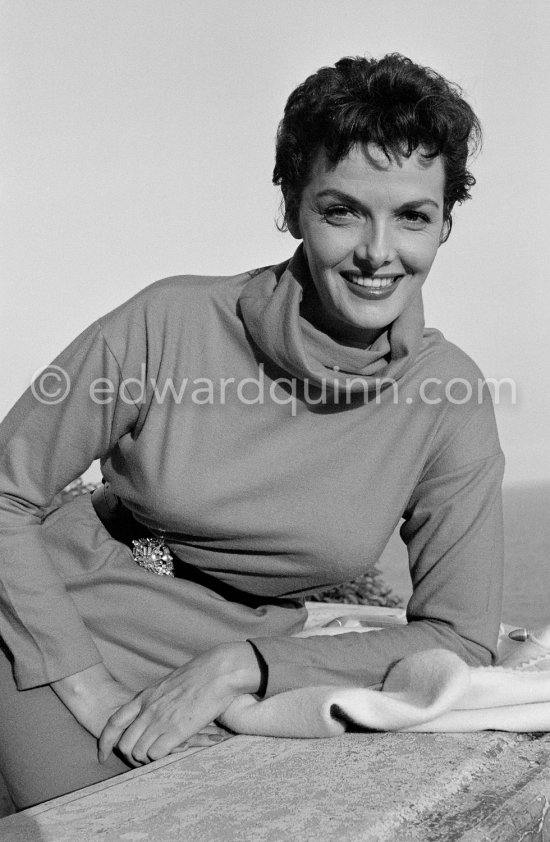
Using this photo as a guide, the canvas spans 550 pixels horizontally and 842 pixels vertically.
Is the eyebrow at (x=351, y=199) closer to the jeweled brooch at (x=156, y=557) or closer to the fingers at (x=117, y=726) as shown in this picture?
the jeweled brooch at (x=156, y=557)

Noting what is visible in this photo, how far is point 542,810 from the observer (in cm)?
160

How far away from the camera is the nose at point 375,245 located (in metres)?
1.86

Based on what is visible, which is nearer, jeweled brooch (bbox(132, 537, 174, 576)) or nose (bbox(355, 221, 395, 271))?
nose (bbox(355, 221, 395, 271))

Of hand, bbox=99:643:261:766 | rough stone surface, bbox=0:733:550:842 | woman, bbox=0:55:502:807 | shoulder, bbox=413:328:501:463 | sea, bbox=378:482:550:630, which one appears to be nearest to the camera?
rough stone surface, bbox=0:733:550:842

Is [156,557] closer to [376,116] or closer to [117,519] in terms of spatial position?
[117,519]

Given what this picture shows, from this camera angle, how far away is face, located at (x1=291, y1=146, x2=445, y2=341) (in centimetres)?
185

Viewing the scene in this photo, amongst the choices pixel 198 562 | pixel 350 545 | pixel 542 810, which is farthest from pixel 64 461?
pixel 542 810

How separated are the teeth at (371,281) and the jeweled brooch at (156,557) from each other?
0.71m

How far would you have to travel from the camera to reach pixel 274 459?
1971 mm

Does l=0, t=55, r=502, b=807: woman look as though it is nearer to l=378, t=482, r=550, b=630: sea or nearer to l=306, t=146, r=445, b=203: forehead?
l=306, t=146, r=445, b=203: forehead

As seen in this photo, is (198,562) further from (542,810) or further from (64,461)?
(542,810)

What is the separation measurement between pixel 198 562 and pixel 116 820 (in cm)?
70

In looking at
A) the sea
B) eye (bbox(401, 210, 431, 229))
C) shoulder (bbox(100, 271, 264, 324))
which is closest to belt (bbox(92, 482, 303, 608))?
shoulder (bbox(100, 271, 264, 324))

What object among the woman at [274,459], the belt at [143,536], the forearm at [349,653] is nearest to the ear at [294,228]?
the woman at [274,459]
